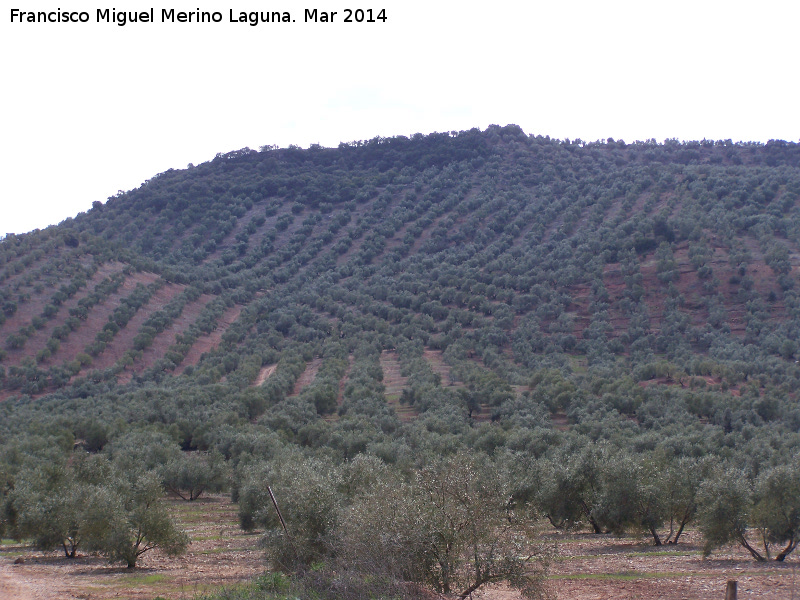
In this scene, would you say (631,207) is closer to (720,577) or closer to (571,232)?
(571,232)

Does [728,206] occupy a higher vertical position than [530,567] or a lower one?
higher

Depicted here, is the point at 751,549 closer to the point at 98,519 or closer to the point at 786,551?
the point at 786,551

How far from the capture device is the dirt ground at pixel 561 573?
1530 cm

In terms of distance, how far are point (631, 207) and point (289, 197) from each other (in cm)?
5477

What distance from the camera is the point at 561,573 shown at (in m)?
18.1

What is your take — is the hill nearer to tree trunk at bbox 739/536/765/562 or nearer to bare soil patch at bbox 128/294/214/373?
bare soil patch at bbox 128/294/214/373

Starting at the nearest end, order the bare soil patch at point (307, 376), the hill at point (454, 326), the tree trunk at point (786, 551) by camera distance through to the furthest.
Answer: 1. the tree trunk at point (786, 551)
2. the hill at point (454, 326)
3. the bare soil patch at point (307, 376)

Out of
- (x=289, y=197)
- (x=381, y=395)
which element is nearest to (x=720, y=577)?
(x=381, y=395)

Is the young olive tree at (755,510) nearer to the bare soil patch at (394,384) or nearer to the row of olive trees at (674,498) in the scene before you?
the row of olive trees at (674,498)

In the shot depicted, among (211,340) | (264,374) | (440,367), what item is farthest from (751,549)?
(211,340)

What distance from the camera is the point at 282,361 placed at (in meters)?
62.7

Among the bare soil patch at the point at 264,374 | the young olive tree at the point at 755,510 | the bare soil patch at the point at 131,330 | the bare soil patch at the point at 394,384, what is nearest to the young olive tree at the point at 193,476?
the bare soil patch at the point at 394,384

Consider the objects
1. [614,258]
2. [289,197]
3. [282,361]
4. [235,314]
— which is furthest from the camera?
[289,197]

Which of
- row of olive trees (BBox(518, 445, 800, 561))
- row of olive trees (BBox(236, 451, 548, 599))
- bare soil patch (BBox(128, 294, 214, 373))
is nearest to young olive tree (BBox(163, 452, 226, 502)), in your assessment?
row of olive trees (BBox(518, 445, 800, 561))
